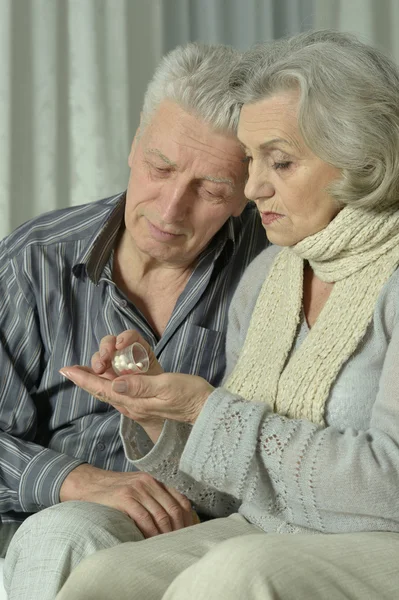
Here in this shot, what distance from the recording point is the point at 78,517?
5.10 feet

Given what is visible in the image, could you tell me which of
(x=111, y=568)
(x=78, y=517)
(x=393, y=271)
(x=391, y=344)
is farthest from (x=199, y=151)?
(x=111, y=568)

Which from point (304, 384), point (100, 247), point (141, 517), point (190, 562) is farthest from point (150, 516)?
point (100, 247)

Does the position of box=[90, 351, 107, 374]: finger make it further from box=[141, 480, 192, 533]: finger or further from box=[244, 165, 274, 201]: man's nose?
box=[244, 165, 274, 201]: man's nose

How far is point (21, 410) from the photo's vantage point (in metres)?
1.94

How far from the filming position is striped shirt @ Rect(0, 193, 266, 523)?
1.94 metres

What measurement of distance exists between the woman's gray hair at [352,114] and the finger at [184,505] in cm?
64

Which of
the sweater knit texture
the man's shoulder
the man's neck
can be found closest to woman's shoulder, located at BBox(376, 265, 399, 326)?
the sweater knit texture

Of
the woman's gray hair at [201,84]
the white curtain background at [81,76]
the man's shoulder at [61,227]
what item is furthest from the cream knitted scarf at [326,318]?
the white curtain background at [81,76]

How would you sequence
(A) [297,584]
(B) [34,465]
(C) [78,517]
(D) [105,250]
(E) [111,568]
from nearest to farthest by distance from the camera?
1. (A) [297,584]
2. (E) [111,568]
3. (C) [78,517]
4. (B) [34,465]
5. (D) [105,250]

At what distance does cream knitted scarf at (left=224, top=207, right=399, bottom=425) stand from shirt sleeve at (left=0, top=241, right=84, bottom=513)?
0.43 meters

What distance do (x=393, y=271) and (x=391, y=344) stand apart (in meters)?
0.16

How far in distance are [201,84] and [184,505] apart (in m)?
0.85

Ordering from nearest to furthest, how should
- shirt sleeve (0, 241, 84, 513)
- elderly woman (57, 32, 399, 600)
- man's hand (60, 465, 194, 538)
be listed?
elderly woman (57, 32, 399, 600) < man's hand (60, 465, 194, 538) < shirt sleeve (0, 241, 84, 513)

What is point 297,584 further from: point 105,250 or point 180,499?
point 105,250
